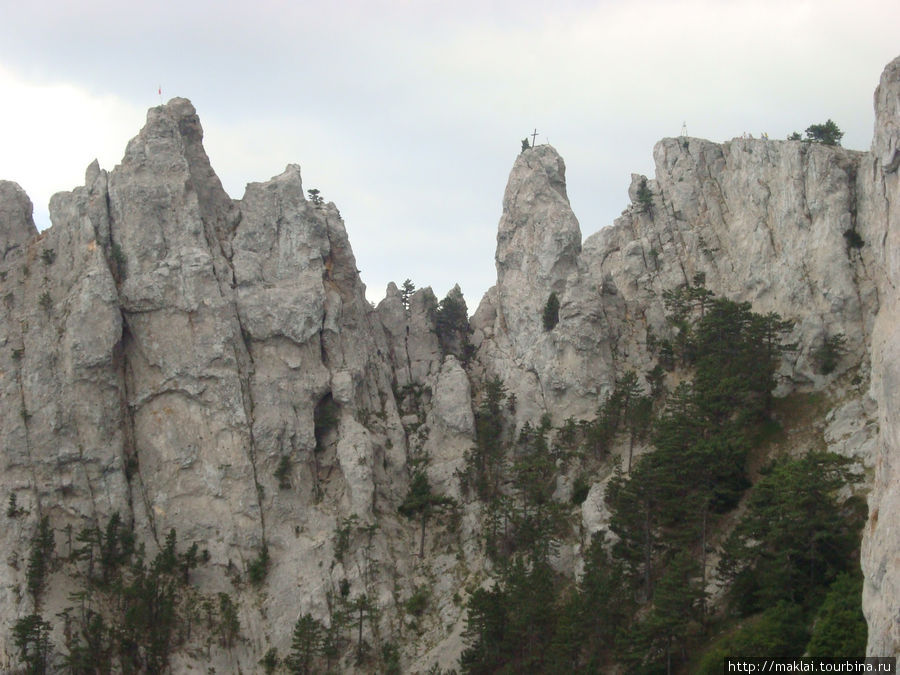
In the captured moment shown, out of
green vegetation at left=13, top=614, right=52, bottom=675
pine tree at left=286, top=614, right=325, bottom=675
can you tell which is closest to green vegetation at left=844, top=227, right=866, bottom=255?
pine tree at left=286, top=614, right=325, bottom=675

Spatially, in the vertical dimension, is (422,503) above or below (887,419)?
above

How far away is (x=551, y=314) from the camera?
94125 mm

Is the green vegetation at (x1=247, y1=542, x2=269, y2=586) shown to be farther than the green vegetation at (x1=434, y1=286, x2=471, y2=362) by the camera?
No

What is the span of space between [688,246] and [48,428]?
64.7 meters

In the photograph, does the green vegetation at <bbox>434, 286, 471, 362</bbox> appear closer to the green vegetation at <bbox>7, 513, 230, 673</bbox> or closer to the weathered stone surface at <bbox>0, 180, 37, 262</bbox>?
the green vegetation at <bbox>7, 513, 230, 673</bbox>

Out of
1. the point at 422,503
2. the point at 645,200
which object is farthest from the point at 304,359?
the point at 645,200

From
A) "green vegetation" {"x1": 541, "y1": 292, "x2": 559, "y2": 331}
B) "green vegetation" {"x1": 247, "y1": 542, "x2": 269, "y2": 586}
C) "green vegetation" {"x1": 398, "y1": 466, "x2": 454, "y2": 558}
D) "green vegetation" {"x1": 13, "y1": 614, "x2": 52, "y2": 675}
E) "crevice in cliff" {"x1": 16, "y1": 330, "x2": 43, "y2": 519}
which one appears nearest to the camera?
"green vegetation" {"x1": 13, "y1": 614, "x2": 52, "y2": 675}

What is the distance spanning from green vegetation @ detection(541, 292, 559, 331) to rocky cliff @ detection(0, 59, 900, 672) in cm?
153

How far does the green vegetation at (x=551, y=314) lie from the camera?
308ft

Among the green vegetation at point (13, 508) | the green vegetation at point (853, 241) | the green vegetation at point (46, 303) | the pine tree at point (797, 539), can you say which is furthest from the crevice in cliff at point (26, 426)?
the green vegetation at point (853, 241)

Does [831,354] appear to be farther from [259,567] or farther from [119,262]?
[119,262]

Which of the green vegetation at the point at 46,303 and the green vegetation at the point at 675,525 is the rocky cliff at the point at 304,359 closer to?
the green vegetation at the point at 46,303

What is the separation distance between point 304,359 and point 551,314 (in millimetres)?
25319

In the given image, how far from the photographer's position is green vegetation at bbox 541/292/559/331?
9400 centimetres
